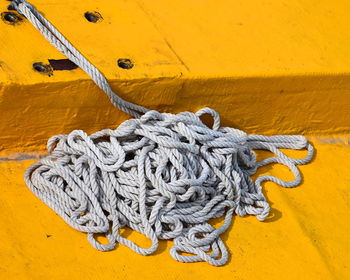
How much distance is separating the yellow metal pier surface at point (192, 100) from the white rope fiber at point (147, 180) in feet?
0.14

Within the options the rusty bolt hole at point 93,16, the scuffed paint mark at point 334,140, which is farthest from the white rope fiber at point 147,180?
the scuffed paint mark at point 334,140

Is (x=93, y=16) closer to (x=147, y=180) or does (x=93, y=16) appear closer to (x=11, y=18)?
(x=11, y=18)

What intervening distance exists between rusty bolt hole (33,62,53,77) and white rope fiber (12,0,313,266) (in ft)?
0.27

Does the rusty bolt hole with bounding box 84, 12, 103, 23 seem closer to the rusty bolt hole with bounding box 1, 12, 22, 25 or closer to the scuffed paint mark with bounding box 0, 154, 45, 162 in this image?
the rusty bolt hole with bounding box 1, 12, 22, 25


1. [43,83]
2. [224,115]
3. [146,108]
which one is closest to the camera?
[43,83]

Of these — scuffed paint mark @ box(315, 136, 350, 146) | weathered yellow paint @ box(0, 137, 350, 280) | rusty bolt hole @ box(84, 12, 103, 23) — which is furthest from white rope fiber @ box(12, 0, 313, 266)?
scuffed paint mark @ box(315, 136, 350, 146)

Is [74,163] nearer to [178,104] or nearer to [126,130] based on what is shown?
[126,130]

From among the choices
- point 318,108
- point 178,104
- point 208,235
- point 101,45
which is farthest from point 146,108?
point 318,108

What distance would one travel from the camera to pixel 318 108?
2.59m

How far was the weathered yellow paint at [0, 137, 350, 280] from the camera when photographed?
1972 mm

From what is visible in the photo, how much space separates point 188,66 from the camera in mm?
2332

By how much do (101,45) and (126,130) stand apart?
36 cm

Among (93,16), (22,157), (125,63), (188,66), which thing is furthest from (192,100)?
(22,157)

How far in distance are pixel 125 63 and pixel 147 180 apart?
43 centimetres
